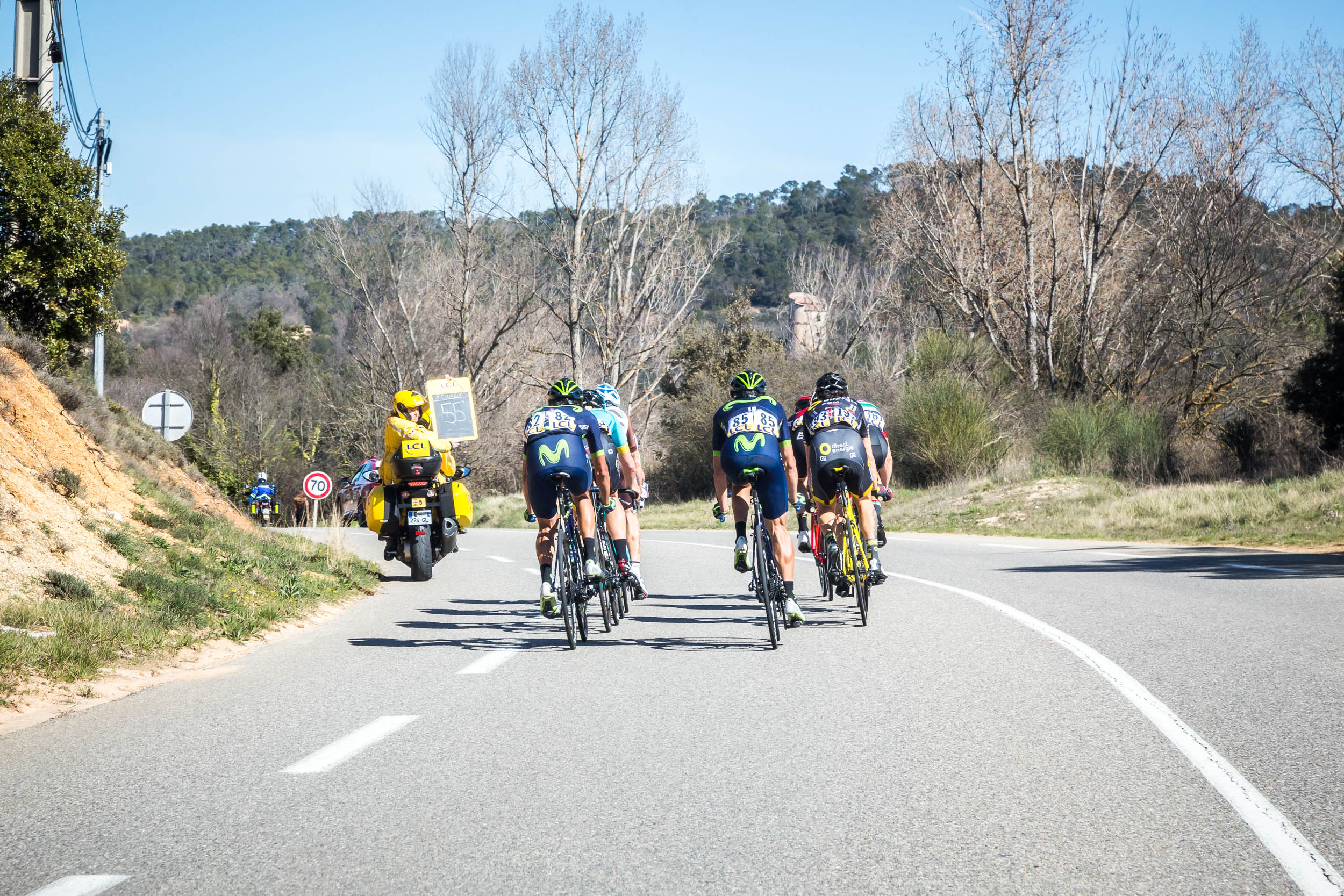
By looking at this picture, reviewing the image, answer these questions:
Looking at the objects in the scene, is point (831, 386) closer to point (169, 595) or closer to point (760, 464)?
point (760, 464)

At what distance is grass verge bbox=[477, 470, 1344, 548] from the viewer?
72.6 ft

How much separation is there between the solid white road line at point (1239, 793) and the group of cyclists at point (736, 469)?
242cm

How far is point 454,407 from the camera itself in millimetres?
42844

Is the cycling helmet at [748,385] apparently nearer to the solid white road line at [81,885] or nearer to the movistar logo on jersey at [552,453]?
the movistar logo on jersey at [552,453]

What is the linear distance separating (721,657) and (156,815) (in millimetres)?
4532

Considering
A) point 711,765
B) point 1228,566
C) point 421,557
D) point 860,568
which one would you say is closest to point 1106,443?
point 1228,566

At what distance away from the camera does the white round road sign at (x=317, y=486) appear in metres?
27.1

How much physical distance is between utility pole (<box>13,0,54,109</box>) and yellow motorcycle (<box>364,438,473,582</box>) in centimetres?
1004

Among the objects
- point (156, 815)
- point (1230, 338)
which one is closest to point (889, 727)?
point (156, 815)

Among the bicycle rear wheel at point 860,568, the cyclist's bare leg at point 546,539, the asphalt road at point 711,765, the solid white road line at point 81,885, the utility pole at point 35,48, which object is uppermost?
→ the utility pole at point 35,48

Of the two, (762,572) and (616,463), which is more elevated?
(616,463)

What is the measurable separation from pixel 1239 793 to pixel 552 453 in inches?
221

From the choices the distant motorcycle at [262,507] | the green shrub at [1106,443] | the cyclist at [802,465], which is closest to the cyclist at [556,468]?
the cyclist at [802,465]

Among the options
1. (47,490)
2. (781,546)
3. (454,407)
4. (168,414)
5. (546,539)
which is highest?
(454,407)
